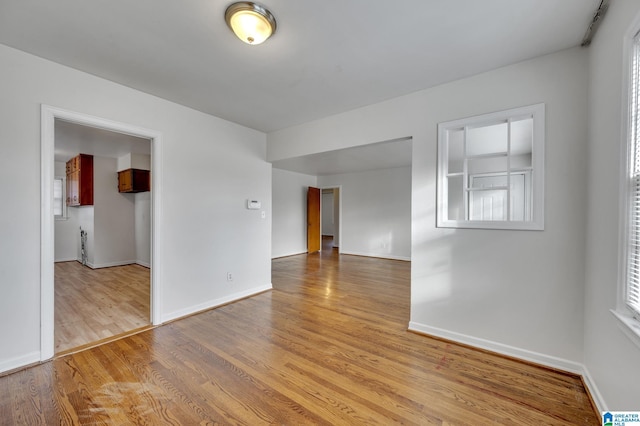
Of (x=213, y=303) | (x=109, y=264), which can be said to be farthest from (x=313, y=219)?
(x=109, y=264)

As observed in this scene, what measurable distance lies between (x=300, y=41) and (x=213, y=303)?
318 cm

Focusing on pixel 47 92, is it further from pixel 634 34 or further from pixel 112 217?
pixel 112 217

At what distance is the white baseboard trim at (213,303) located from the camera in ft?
9.98

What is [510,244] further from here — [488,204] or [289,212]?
[289,212]

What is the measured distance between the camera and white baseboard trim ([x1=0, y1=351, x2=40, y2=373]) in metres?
2.01

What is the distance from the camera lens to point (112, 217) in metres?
5.98

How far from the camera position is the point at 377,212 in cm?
730

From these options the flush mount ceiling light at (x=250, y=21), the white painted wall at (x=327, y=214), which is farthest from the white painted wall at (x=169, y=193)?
the white painted wall at (x=327, y=214)

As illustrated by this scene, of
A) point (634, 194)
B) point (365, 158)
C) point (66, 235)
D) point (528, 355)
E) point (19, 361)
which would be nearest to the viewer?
point (634, 194)

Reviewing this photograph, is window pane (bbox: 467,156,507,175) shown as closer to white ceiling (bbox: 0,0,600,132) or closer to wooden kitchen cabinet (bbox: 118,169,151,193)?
white ceiling (bbox: 0,0,600,132)

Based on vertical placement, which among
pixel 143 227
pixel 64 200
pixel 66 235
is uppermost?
pixel 64 200

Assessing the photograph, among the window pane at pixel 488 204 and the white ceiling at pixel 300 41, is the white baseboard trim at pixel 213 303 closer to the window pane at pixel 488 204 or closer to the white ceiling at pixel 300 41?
the white ceiling at pixel 300 41

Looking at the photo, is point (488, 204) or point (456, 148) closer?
point (456, 148)

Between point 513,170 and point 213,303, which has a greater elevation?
point 513,170
